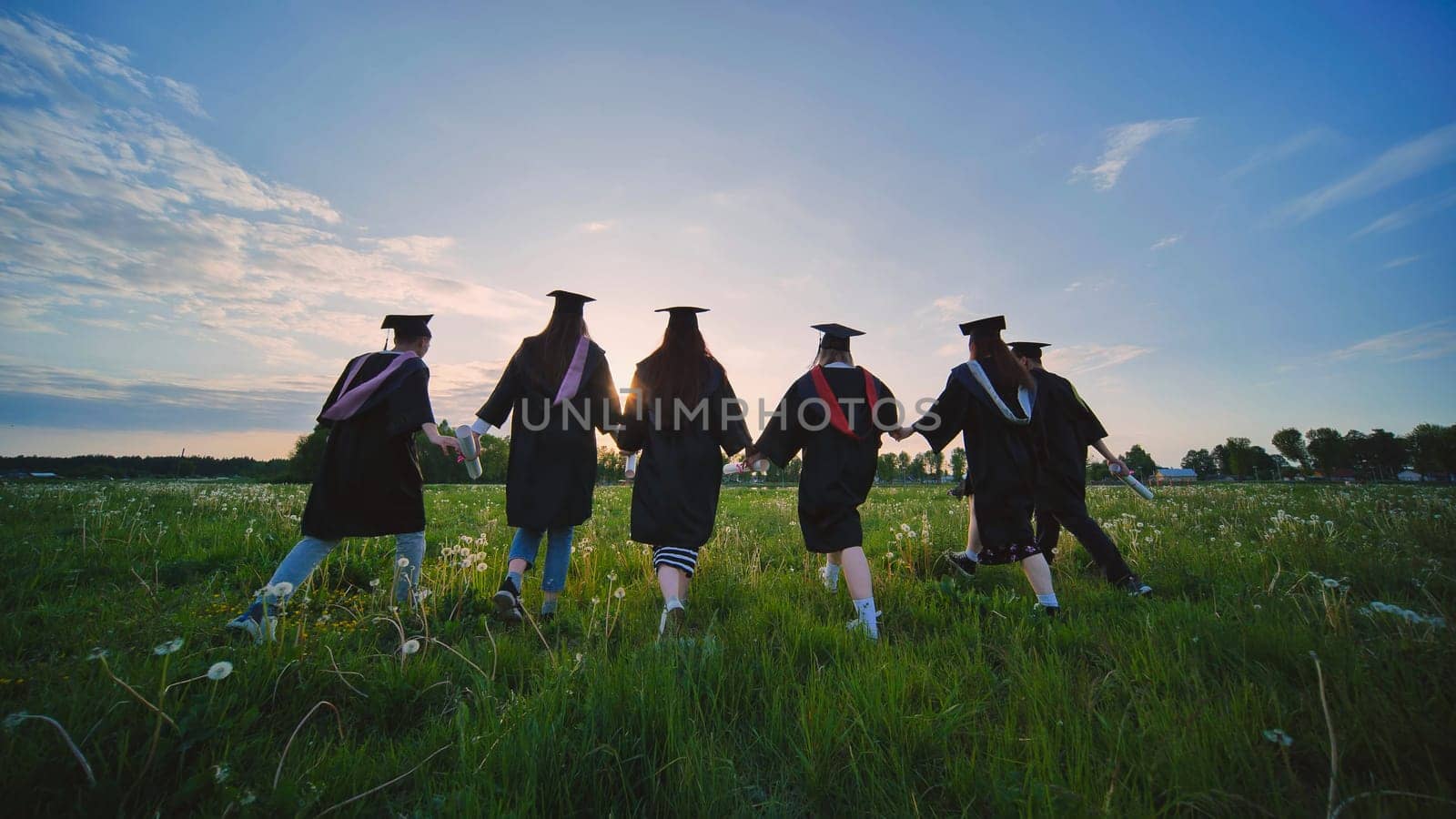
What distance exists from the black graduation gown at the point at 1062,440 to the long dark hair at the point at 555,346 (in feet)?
16.3

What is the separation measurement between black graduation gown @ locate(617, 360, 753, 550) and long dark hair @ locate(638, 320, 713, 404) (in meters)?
0.07

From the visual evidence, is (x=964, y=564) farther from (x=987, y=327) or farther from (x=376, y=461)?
(x=376, y=461)

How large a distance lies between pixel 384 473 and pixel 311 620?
4.24 ft

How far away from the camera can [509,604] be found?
436 centimetres

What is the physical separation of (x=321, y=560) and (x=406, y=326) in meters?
2.29

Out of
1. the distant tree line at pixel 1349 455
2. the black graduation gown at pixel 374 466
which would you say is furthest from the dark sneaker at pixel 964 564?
the distant tree line at pixel 1349 455

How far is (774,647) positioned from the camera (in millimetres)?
3754

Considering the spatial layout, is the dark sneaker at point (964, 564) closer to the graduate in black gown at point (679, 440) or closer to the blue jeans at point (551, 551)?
the graduate in black gown at point (679, 440)

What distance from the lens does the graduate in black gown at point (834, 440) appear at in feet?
15.7

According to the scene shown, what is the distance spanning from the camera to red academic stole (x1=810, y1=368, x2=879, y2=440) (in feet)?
16.5

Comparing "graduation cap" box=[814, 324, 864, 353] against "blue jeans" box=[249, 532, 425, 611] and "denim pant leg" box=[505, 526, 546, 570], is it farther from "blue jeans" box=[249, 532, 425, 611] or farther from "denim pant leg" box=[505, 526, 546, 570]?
"blue jeans" box=[249, 532, 425, 611]

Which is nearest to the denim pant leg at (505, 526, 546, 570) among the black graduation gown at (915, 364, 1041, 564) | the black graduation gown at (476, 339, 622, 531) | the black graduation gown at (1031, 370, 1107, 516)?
the black graduation gown at (476, 339, 622, 531)

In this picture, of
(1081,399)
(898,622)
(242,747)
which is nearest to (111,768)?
(242,747)

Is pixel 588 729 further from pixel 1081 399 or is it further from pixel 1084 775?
pixel 1081 399
